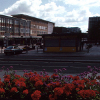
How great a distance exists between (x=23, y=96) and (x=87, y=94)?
78.4 inches

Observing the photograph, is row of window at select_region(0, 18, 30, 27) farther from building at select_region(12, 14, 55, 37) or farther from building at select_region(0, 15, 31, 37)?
building at select_region(12, 14, 55, 37)

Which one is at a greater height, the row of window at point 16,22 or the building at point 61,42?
the row of window at point 16,22

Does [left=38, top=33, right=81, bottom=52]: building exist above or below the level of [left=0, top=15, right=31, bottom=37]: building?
below

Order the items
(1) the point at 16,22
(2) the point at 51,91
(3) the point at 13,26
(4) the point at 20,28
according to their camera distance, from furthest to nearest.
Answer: (4) the point at 20,28
(1) the point at 16,22
(3) the point at 13,26
(2) the point at 51,91

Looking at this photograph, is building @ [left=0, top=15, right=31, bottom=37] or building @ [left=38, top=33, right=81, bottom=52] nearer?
building @ [left=38, top=33, right=81, bottom=52]

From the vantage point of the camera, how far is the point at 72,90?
504cm

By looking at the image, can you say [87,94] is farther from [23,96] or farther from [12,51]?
[12,51]

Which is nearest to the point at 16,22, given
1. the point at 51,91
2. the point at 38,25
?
the point at 38,25

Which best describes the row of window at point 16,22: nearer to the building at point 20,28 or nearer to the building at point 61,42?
the building at point 20,28

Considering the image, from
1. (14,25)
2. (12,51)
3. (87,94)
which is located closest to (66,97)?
(87,94)

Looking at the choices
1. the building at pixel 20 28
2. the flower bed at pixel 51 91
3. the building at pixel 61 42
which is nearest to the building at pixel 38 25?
the building at pixel 20 28

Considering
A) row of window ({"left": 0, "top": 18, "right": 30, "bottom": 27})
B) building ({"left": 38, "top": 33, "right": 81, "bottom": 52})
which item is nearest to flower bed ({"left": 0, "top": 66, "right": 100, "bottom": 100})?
building ({"left": 38, "top": 33, "right": 81, "bottom": 52})

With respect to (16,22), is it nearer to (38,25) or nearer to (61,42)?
(38,25)

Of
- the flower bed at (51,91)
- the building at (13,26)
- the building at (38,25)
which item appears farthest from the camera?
the building at (38,25)
